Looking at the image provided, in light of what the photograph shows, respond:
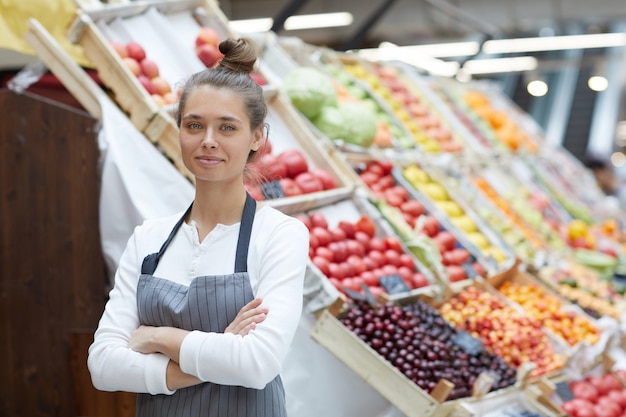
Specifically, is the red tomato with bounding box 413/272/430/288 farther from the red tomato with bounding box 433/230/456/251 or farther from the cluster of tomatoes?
the red tomato with bounding box 433/230/456/251

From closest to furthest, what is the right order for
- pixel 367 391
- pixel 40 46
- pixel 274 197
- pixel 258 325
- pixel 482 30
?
pixel 258 325, pixel 367 391, pixel 274 197, pixel 40 46, pixel 482 30

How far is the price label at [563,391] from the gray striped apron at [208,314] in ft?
6.08

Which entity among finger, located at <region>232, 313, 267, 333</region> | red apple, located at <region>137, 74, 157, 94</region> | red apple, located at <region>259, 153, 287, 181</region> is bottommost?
finger, located at <region>232, 313, 267, 333</region>

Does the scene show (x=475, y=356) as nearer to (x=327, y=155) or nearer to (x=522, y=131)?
(x=327, y=155)

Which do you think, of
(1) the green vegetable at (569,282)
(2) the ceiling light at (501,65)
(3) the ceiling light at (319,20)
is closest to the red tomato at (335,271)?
(1) the green vegetable at (569,282)

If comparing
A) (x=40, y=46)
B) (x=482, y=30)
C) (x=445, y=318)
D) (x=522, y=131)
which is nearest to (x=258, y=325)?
(x=445, y=318)

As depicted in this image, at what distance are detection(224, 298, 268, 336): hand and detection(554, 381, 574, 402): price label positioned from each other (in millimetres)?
2029

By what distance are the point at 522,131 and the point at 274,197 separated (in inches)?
218

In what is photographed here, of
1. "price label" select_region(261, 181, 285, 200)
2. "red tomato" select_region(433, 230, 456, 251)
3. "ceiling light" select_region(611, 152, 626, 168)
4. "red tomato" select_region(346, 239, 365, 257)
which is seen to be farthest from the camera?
"ceiling light" select_region(611, 152, 626, 168)

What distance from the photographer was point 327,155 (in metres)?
3.88

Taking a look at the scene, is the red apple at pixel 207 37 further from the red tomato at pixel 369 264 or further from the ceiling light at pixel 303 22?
the ceiling light at pixel 303 22

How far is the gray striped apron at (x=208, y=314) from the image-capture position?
1.76 m

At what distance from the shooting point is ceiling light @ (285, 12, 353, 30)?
12594 millimetres

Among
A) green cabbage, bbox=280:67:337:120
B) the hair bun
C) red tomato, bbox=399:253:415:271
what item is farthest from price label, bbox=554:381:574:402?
the hair bun
